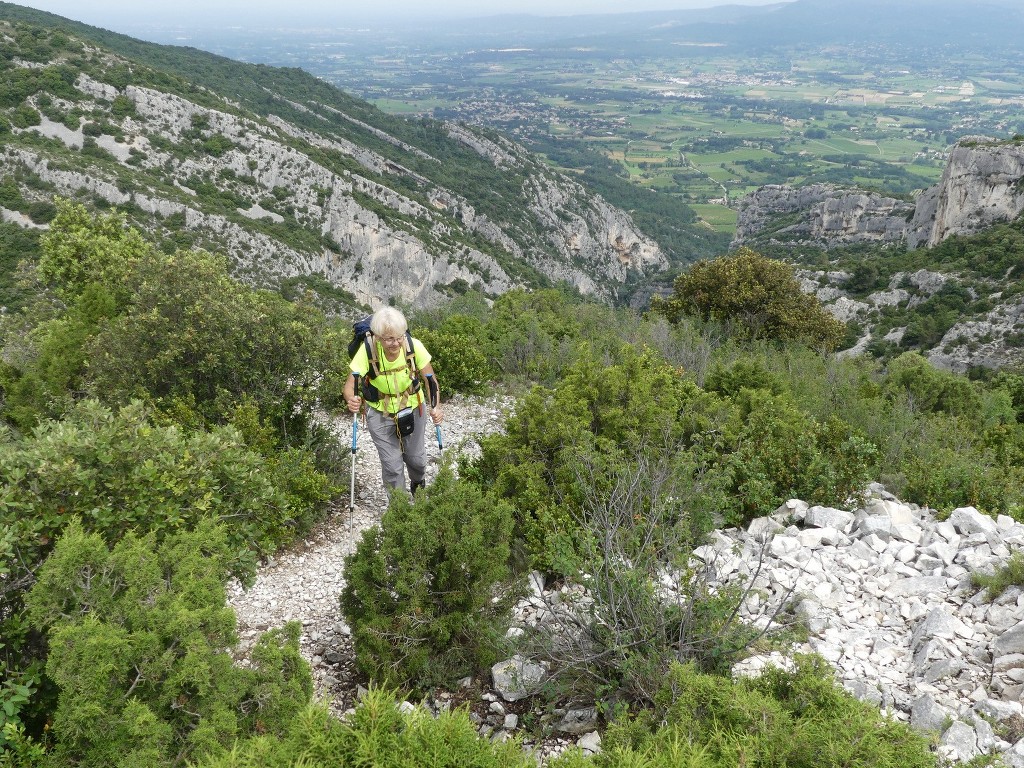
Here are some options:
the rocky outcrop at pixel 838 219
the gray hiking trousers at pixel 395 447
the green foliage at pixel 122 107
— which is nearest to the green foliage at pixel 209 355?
the gray hiking trousers at pixel 395 447

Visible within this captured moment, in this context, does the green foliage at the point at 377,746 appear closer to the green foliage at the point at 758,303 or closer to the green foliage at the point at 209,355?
the green foliage at the point at 209,355

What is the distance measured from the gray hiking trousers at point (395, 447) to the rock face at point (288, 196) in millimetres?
31982

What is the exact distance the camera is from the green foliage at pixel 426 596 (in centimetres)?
385

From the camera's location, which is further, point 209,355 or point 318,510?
point 209,355

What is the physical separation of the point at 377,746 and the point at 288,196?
54877 millimetres

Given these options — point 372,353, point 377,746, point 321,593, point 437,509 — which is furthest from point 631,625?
point 372,353

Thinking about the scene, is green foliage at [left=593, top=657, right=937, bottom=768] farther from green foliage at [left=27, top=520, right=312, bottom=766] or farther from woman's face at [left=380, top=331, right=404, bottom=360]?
woman's face at [left=380, top=331, right=404, bottom=360]

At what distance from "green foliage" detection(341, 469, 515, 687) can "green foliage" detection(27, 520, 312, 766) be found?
0.85 m

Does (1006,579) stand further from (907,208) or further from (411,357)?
(907,208)

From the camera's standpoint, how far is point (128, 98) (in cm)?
4638

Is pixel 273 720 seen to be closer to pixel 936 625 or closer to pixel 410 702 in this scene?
pixel 410 702

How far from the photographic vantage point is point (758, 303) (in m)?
17.3

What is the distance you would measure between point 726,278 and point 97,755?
17.6 meters

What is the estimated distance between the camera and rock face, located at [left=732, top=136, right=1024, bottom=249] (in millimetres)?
47625
